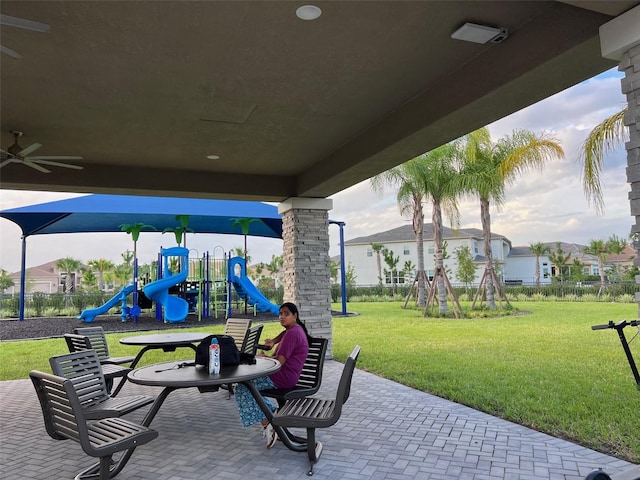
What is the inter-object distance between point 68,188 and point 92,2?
16.5 feet

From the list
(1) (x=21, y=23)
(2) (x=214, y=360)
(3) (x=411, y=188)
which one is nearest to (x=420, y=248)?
(3) (x=411, y=188)

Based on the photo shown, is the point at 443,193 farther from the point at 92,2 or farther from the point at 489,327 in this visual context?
the point at 92,2

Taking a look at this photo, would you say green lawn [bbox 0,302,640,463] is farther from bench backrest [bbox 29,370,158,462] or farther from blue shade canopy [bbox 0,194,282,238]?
blue shade canopy [bbox 0,194,282,238]

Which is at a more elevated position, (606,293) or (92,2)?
(92,2)

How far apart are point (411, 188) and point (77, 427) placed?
1807 cm

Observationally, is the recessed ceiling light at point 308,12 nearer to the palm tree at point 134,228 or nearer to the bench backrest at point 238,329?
the bench backrest at point 238,329

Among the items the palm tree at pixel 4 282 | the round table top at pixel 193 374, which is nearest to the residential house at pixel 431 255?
the palm tree at pixel 4 282

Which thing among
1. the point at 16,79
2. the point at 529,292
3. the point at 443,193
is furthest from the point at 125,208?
the point at 529,292

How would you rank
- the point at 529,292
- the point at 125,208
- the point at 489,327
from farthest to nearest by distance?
the point at 529,292
the point at 125,208
the point at 489,327

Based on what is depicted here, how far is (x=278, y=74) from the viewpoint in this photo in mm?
4477

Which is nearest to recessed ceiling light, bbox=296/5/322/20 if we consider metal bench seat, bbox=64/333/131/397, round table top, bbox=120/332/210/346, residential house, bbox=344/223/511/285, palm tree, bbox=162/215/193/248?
round table top, bbox=120/332/210/346

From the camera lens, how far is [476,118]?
4.69m

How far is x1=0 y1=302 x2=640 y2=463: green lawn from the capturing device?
484cm

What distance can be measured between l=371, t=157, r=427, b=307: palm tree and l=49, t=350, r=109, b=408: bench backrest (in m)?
14.0
